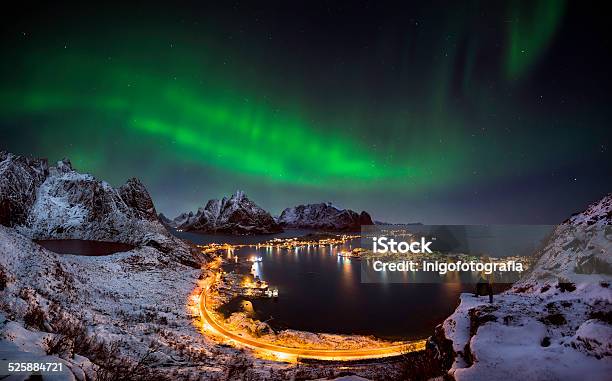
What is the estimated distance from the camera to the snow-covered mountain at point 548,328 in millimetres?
7090

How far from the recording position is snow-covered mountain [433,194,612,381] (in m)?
7.09

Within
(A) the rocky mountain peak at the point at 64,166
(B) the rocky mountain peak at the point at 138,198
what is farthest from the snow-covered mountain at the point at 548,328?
(A) the rocky mountain peak at the point at 64,166

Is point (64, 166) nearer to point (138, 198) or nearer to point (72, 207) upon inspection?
point (72, 207)

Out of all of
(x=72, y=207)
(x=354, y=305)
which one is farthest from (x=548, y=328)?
(x=72, y=207)

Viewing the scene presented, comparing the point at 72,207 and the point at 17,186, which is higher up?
the point at 17,186

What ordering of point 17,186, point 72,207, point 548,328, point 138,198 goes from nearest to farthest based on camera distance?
point 548,328 < point 17,186 < point 72,207 < point 138,198

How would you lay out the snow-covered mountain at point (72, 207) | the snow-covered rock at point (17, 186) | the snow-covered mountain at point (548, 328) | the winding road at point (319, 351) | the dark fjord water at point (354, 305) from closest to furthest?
the snow-covered mountain at point (548, 328)
the winding road at point (319, 351)
the dark fjord water at point (354, 305)
the snow-covered rock at point (17, 186)
the snow-covered mountain at point (72, 207)

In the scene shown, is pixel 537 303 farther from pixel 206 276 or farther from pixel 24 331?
pixel 206 276

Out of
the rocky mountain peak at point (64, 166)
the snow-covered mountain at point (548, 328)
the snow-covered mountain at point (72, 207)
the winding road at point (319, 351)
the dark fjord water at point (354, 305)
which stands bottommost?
the dark fjord water at point (354, 305)

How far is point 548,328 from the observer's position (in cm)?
891

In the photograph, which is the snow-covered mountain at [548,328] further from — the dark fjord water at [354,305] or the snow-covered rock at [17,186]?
the snow-covered rock at [17,186]

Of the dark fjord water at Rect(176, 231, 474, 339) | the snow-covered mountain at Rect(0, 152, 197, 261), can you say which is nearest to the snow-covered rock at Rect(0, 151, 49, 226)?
the snow-covered mountain at Rect(0, 152, 197, 261)

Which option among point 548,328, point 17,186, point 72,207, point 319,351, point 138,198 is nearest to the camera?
point 548,328

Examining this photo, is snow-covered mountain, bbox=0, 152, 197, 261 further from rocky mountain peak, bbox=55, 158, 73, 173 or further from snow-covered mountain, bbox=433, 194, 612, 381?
snow-covered mountain, bbox=433, 194, 612, 381
